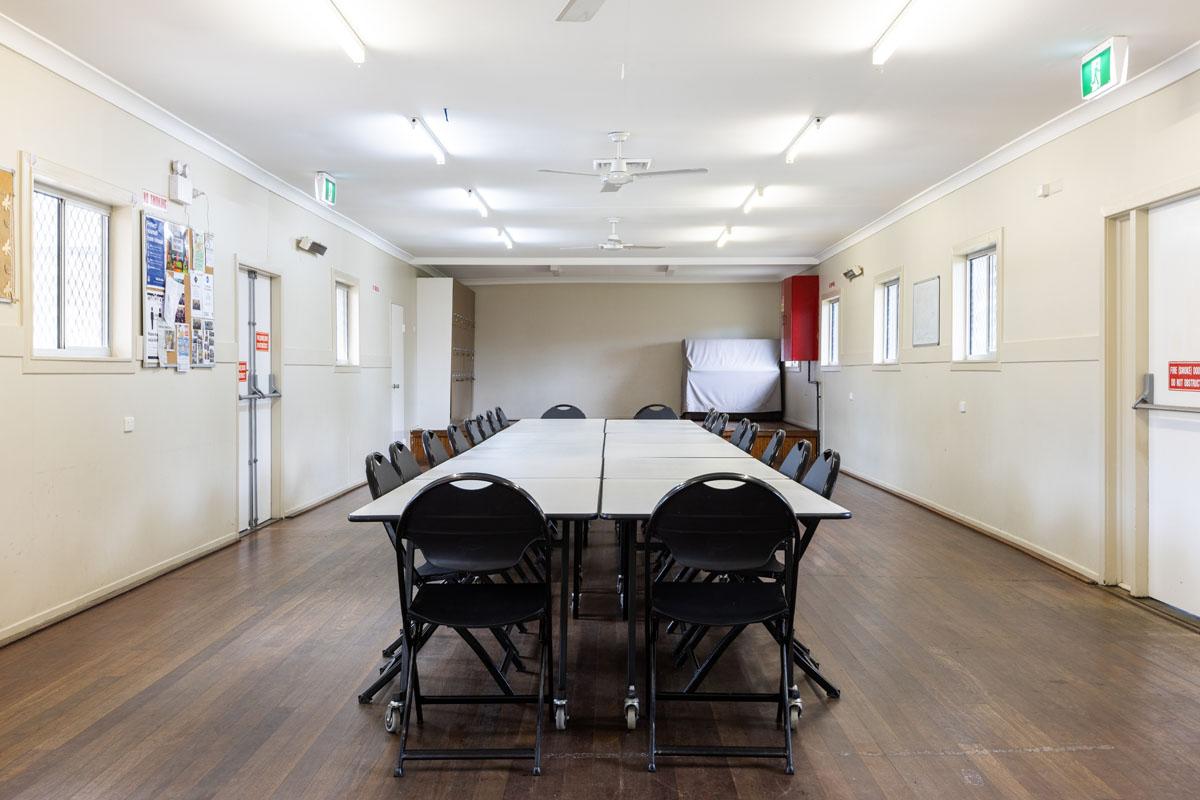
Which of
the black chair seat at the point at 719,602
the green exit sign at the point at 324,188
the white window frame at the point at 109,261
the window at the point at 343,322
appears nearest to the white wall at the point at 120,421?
the white window frame at the point at 109,261

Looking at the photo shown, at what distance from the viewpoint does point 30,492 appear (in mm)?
3645

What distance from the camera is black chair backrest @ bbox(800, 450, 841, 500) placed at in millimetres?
3078

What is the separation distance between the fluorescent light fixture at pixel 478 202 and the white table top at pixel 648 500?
4565 millimetres

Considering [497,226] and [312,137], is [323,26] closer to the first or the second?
[312,137]

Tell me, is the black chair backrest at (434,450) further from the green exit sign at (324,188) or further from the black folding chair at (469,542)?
the green exit sign at (324,188)

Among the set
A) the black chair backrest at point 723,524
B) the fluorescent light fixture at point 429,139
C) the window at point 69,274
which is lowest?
the black chair backrest at point 723,524

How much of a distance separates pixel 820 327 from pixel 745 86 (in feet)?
23.2

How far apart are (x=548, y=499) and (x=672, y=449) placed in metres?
1.91

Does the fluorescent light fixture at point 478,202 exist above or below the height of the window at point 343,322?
above

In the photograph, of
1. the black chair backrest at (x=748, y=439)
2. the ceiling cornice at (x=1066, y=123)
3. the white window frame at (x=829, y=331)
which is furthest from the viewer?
the white window frame at (x=829, y=331)

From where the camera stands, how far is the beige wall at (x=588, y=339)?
1338 cm

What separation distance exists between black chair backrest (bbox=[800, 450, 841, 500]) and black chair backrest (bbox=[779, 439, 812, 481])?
0.84ft

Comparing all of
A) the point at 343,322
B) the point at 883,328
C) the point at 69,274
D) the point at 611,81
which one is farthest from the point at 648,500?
the point at 883,328

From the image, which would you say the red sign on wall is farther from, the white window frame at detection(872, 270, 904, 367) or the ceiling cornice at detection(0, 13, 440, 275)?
the ceiling cornice at detection(0, 13, 440, 275)
